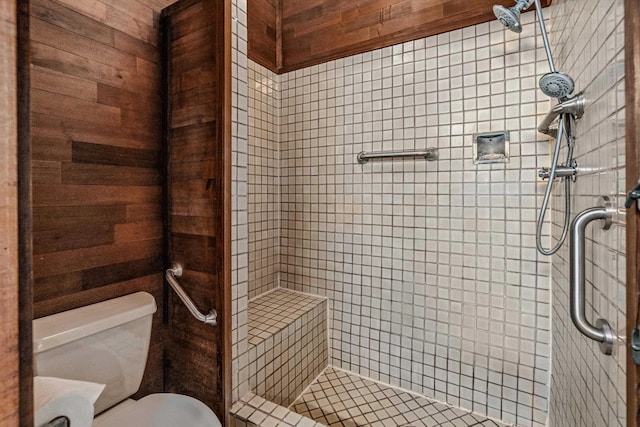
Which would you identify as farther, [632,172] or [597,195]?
[597,195]

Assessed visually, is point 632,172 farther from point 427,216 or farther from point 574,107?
point 427,216

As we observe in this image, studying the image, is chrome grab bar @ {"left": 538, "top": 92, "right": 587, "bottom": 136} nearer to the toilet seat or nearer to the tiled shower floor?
the tiled shower floor

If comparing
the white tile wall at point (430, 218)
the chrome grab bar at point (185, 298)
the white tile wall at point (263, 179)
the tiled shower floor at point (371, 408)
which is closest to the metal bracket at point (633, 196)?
the white tile wall at point (430, 218)

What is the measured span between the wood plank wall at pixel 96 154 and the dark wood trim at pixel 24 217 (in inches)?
34.8

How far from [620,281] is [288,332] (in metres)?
1.31

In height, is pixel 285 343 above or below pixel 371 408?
above

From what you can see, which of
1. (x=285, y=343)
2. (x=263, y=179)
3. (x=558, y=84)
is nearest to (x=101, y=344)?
(x=285, y=343)

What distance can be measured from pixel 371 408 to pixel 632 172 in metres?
1.49

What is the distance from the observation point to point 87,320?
1.01 m

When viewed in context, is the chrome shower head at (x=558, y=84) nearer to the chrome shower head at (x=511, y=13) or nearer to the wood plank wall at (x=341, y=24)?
the chrome shower head at (x=511, y=13)

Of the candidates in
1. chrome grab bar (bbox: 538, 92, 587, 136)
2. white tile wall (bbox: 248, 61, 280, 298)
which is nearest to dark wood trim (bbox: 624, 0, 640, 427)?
chrome grab bar (bbox: 538, 92, 587, 136)

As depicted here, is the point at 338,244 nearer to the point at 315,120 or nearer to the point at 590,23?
the point at 315,120

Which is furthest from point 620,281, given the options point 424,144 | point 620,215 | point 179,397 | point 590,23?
point 179,397

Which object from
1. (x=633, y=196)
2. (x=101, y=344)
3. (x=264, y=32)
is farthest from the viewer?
(x=264, y=32)
